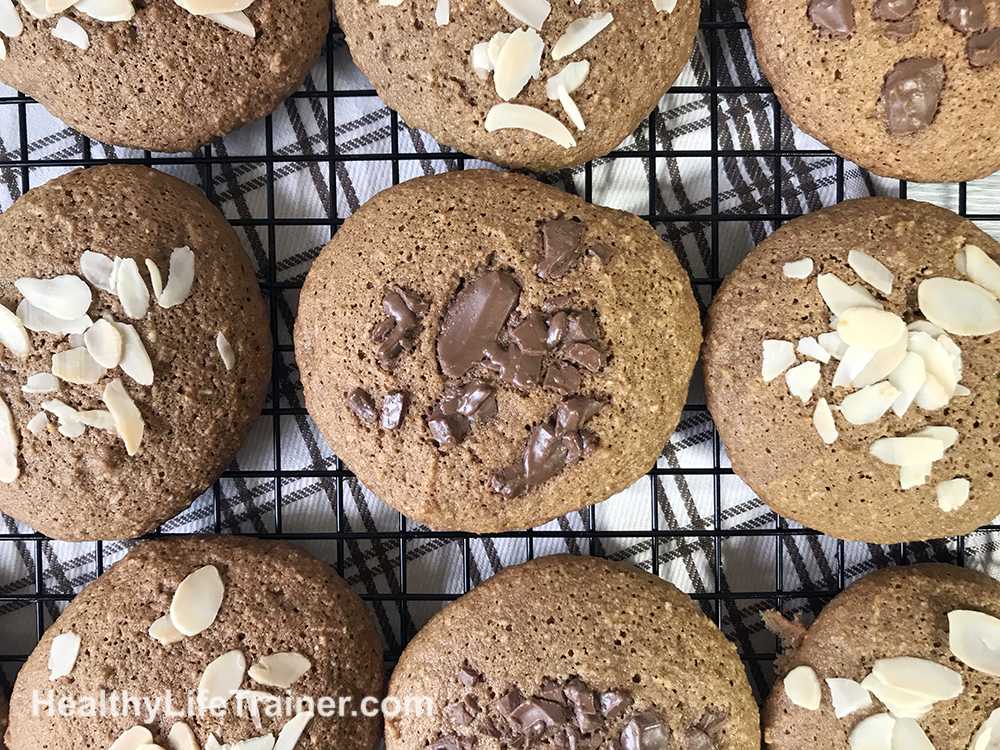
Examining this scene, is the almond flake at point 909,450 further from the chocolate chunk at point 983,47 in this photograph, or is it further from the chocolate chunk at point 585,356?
the chocolate chunk at point 983,47

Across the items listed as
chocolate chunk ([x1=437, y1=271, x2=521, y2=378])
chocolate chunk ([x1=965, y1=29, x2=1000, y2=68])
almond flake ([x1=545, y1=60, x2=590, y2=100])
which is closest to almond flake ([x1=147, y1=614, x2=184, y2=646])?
chocolate chunk ([x1=437, y1=271, x2=521, y2=378])

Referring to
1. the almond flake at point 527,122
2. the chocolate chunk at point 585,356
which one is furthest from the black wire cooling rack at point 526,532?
the chocolate chunk at point 585,356

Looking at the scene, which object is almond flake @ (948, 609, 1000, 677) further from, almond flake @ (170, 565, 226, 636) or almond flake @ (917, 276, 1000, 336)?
almond flake @ (170, 565, 226, 636)

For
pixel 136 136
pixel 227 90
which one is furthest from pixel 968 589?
pixel 136 136

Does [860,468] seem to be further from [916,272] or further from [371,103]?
[371,103]

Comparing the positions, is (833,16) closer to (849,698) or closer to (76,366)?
(849,698)
